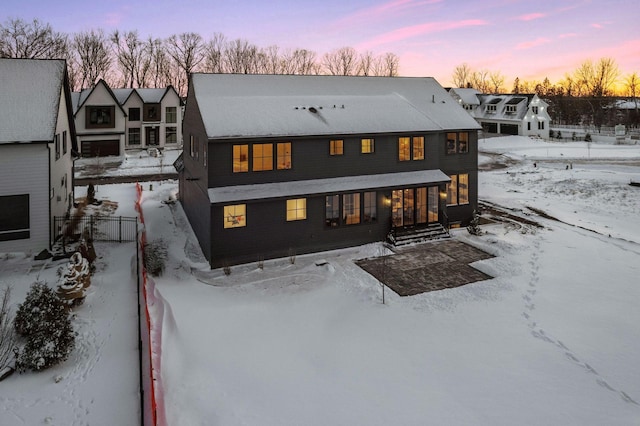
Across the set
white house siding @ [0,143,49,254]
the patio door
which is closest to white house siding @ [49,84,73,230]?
white house siding @ [0,143,49,254]

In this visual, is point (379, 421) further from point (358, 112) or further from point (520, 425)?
point (358, 112)

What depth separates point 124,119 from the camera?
54.0m

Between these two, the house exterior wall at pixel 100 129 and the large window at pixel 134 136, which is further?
the large window at pixel 134 136

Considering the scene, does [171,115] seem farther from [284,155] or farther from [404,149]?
[404,149]

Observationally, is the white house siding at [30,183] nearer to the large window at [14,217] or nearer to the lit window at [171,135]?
the large window at [14,217]

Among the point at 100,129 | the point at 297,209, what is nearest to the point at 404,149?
the point at 297,209

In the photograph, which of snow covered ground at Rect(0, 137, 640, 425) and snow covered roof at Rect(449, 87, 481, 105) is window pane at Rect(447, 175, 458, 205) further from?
snow covered roof at Rect(449, 87, 481, 105)

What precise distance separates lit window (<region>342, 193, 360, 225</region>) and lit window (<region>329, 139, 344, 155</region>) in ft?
7.48

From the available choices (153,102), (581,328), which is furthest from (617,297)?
(153,102)

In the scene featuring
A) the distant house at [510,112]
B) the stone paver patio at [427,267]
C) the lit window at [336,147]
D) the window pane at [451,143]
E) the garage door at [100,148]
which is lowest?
the stone paver patio at [427,267]

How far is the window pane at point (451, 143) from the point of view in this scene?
26.4m

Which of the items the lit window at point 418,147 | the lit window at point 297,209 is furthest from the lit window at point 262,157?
the lit window at point 418,147

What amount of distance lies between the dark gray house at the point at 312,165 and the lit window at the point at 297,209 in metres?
0.05

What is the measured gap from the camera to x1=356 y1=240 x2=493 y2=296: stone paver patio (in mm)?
17969
